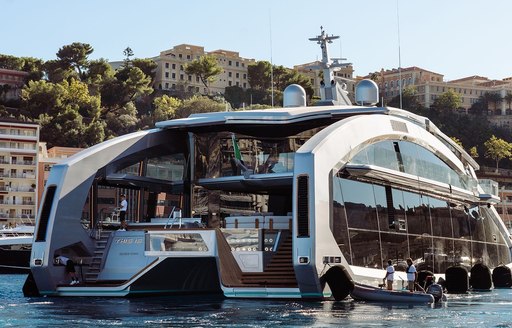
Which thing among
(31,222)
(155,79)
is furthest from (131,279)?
(155,79)

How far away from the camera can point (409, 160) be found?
33531 millimetres

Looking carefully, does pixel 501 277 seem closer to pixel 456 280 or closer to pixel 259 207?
pixel 456 280

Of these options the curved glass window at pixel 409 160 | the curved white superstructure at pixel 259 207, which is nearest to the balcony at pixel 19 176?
the curved white superstructure at pixel 259 207

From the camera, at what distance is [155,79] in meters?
162

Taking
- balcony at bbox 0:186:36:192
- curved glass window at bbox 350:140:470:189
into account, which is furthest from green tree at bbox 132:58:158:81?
curved glass window at bbox 350:140:470:189

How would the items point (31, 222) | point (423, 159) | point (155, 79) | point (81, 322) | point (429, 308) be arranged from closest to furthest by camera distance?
point (81, 322)
point (429, 308)
point (423, 159)
point (31, 222)
point (155, 79)

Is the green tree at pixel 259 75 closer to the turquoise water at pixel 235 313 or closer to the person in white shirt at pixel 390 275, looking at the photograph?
the turquoise water at pixel 235 313

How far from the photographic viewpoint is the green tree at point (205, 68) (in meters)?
154

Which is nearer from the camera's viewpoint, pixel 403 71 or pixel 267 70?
pixel 267 70

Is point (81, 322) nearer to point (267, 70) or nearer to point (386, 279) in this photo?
point (386, 279)

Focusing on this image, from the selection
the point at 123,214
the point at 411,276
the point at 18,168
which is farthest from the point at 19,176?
the point at 411,276

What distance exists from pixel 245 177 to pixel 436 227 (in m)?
8.13

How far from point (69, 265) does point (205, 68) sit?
4955 inches

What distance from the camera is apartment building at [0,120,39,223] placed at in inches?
3666
